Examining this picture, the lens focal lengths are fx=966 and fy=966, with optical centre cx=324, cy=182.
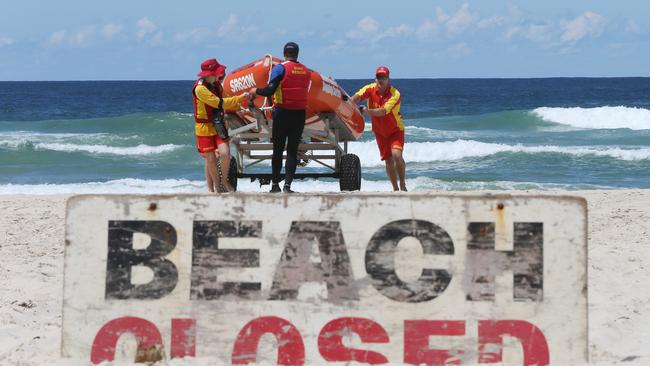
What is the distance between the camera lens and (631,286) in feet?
Answer: 19.8

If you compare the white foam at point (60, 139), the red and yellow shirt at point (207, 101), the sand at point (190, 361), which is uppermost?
the white foam at point (60, 139)

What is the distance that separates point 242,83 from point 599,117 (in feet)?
105

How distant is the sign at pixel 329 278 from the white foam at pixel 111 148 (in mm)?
21310

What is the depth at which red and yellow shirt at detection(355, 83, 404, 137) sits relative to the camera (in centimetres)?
905

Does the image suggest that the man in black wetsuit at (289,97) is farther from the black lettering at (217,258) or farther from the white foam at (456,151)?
the white foam at (456,151)

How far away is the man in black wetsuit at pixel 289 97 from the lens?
7.87 m

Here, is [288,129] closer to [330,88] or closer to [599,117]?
[330,88]

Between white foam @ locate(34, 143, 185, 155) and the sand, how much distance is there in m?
15.6

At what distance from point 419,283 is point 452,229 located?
0.27 metres

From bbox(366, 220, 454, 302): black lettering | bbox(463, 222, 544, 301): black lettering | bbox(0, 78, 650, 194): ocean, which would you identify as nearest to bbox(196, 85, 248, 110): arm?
bbox(366, 220, 454, 302): black lettering

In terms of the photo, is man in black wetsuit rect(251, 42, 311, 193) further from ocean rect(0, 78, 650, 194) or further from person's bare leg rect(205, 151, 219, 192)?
ocean rect(0, 78, 650, 194)

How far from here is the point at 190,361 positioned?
4.12 metres

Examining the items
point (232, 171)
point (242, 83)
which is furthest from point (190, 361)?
point (232, 171)

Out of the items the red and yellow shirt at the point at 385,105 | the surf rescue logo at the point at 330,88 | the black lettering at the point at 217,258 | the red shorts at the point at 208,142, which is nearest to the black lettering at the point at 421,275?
the black lettering at the point at 217,258
